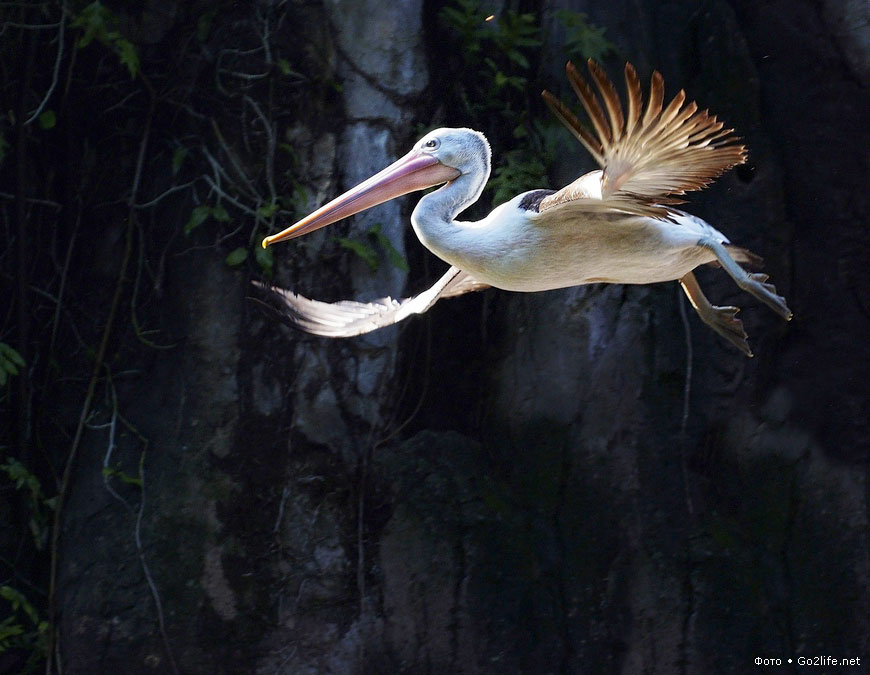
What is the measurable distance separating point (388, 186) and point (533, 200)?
0.43 meters

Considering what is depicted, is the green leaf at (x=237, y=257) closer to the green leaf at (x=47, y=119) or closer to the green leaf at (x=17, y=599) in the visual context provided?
the green leaf at (x=47, y=119)

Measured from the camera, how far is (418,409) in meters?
5.09

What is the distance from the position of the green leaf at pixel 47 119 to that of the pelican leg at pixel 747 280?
3.26 m

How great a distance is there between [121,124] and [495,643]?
308cm

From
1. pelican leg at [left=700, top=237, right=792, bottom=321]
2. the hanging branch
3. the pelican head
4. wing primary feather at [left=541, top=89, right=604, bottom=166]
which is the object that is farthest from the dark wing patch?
the hanging branch

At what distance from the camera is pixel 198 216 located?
4836 millimetres

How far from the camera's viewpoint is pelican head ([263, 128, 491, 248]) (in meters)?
2.96

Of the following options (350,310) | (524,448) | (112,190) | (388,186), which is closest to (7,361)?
(112,190)

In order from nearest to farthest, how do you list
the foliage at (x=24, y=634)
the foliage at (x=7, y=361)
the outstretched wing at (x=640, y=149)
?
the outstretched wing at (x=640, y=149) → the foliage at (x=7, y=361) → the foliage at (x=24, y=634)

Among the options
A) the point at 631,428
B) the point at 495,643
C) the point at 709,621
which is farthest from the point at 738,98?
the point at 495,643

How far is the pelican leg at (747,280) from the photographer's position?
10.2 ft

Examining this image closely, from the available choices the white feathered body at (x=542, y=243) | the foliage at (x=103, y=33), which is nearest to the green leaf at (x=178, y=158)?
the foliage at (x=103, y=33)

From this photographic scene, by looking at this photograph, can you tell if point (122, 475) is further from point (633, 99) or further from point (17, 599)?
point (633, 99)

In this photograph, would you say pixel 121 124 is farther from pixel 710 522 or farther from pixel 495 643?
pixel 710 522
